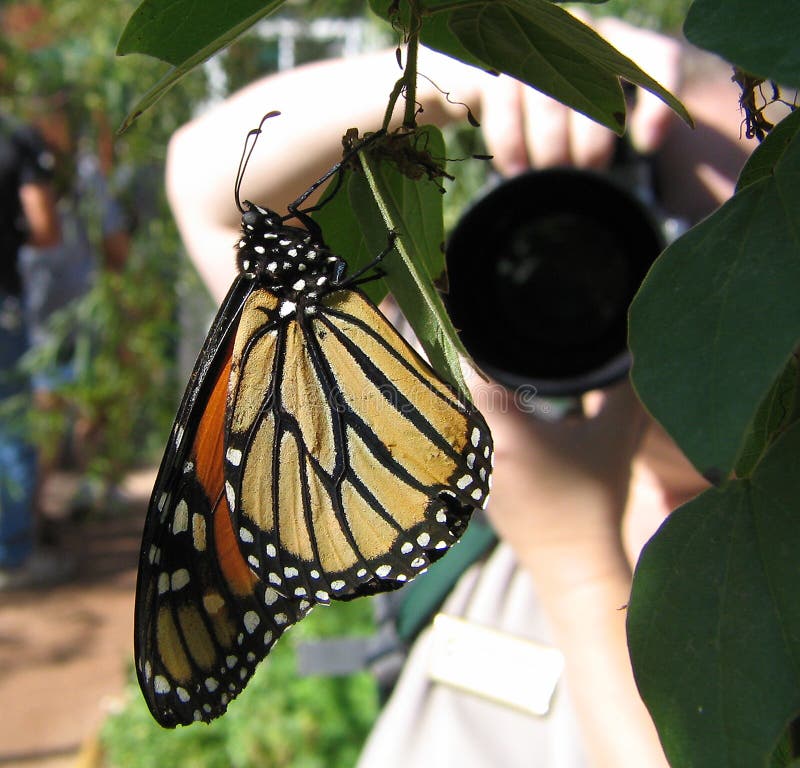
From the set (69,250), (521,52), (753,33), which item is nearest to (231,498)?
(521,52)

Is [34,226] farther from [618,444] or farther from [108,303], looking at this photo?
[618,444]

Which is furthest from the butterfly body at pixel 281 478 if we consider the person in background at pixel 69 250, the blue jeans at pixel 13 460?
the blue jeans at pixel 13 460

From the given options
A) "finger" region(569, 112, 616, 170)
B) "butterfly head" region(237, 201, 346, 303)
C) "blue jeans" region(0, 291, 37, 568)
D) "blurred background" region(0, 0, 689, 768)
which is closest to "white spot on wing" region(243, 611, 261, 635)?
"butterfly head" region(237, 201, 346, 303)

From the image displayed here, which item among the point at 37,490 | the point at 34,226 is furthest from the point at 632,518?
the point at 37,490

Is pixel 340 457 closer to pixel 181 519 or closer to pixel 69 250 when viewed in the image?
pixel 181 519

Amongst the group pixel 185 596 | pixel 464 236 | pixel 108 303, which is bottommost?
pixel 108 303

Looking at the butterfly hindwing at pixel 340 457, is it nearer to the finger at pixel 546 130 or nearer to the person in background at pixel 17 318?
the finger at pixel 546 130
